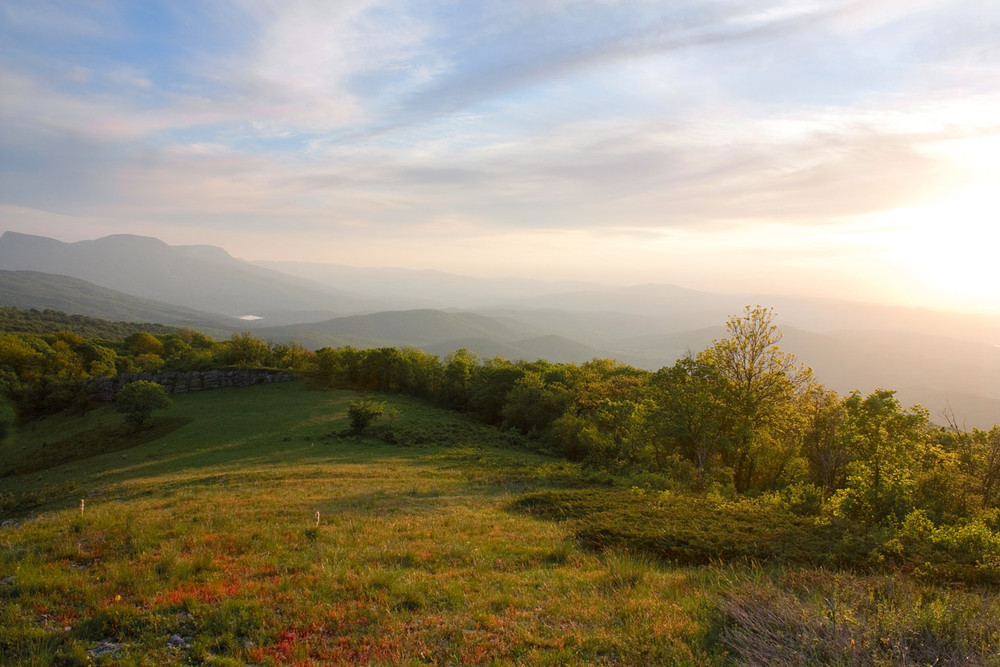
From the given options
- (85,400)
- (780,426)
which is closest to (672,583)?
(780,426)

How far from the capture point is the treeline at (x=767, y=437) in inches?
776

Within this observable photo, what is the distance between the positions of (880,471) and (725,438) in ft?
40.5

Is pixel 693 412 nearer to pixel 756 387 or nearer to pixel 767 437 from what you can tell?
pixel 756 387

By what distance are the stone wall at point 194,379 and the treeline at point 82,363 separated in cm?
174

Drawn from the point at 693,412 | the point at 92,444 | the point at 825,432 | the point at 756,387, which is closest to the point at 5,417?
the point at 92,444

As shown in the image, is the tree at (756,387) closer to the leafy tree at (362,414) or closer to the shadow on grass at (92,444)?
the leafy tree at (362,414)

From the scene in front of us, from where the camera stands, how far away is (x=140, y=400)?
47.9 meters

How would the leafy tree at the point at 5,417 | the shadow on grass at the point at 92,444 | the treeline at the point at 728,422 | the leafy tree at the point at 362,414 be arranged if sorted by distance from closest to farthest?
the treeline at the point at 728,422 → the shadow on grass at the point at 92,444 → the leafy tree at the point at 362,414 → the leafy tree at the point at 5,417

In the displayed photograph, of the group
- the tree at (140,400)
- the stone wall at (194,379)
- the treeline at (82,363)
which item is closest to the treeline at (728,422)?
the treeline at (82,363)

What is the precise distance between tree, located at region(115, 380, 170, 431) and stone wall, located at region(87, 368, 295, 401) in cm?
1765

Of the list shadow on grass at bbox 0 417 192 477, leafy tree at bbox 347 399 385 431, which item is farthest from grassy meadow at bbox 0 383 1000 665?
shadow on grass at bbox 0 417 192 477

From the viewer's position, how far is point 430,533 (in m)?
15.9

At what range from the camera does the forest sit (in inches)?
609

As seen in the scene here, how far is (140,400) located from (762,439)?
58461mm
